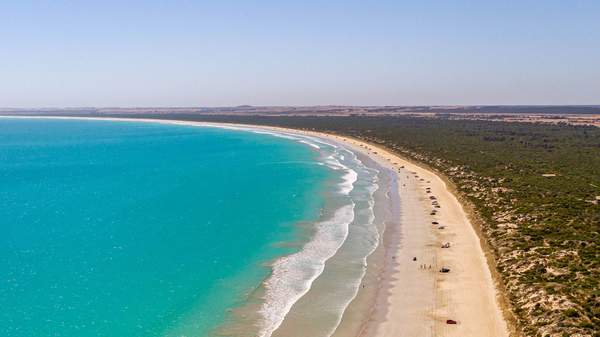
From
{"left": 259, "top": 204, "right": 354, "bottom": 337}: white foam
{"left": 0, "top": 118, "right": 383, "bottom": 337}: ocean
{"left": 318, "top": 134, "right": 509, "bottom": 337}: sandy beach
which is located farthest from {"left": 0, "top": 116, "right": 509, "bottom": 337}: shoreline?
{"left": 259, "top": 204, "right": 354, "bottom": 337}: white foam

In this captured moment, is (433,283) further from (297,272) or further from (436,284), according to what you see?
(297,272)

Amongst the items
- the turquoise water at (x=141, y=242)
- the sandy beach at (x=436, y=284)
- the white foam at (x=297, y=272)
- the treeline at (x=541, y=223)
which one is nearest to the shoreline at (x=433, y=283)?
the sandy beach at (x=436, y=284)

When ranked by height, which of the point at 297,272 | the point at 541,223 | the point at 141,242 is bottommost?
the point at 297,272

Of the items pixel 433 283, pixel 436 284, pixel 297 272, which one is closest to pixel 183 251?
pixel 297 272

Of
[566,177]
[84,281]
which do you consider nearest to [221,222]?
[84,281]

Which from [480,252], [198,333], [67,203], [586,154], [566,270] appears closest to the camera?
[198,333]

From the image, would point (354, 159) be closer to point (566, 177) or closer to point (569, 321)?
point (566, 177)
